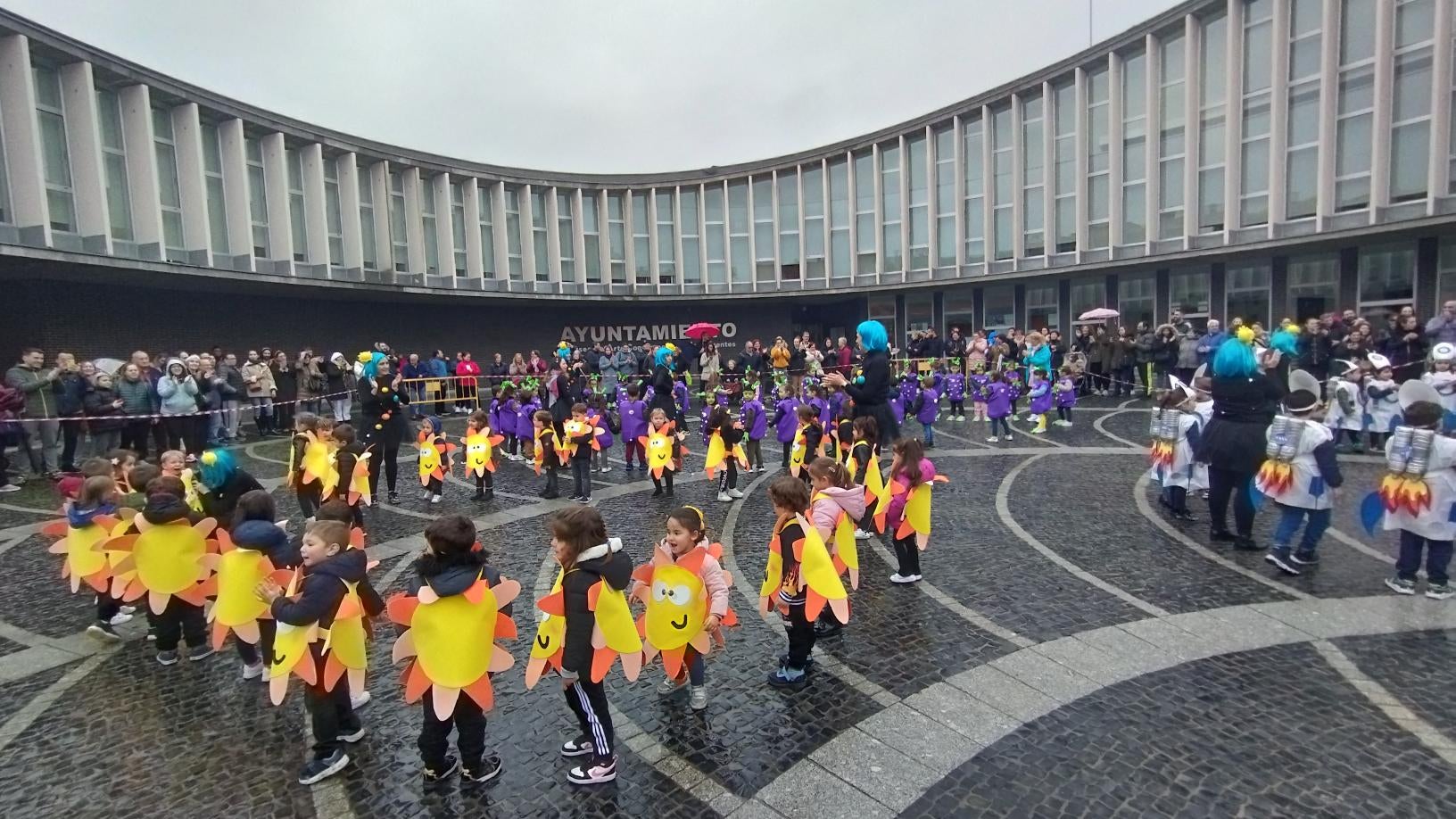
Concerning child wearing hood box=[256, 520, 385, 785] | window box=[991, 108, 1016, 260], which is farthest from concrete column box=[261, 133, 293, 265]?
window box=[991, 108, 1016, 260]

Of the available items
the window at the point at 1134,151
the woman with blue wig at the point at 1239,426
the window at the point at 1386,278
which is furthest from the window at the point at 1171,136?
the woman with blue wig at the point at 1239,426

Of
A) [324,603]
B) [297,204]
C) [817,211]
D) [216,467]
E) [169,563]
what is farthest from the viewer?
[817,211]

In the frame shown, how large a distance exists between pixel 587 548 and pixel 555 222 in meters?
29.7

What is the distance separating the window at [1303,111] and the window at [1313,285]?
1.63 meters

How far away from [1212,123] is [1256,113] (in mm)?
1117

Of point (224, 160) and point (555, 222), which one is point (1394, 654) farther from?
point (555, 222)

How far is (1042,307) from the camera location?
27.5 m

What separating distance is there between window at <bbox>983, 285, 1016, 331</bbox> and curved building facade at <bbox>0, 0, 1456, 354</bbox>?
0.09 metres

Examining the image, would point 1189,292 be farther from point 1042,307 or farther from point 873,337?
point 873,337

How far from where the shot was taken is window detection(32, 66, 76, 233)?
1683 cm

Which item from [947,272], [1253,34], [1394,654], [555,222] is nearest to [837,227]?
[947,272]

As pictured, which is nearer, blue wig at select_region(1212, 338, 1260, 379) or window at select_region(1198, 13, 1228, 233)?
blue wig at select_region(1212, 338, 1260, 379)

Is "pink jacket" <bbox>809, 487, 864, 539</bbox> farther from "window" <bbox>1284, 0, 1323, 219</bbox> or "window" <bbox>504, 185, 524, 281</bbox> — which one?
"window" <bbox>504, 185, 524, 281</bbox>

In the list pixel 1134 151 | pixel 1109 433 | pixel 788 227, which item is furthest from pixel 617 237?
pixel 1109 433
